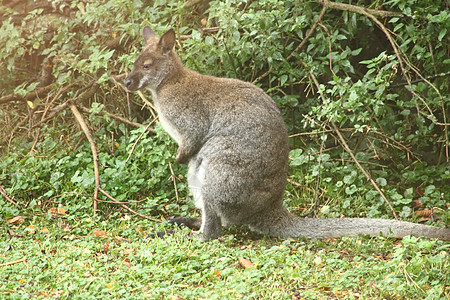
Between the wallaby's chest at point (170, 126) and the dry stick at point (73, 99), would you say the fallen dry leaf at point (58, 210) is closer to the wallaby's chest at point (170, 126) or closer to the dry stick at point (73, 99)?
the wallaby's chest at point (170, 126)

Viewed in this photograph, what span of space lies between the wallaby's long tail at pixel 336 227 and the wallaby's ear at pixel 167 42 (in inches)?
78.2

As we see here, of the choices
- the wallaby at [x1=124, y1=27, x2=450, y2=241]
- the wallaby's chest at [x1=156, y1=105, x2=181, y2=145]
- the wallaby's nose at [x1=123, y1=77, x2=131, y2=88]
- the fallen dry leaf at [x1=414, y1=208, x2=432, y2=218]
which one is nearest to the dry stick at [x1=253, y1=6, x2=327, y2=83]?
the wallaby at [x1=124, y1=27, x2=450, y2=241]

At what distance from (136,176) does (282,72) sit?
2084 millimetres

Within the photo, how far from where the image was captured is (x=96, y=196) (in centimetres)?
638

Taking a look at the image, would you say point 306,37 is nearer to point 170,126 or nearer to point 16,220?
point 170,126

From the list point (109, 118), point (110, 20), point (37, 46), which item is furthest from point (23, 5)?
point (109, 118)

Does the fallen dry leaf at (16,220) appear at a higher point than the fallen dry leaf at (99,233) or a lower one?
higher

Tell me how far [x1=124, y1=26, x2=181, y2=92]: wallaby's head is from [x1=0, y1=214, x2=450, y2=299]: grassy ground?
1434mm

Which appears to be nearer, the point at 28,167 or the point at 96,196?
the point at 96,196

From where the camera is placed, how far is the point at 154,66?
6.09 meters

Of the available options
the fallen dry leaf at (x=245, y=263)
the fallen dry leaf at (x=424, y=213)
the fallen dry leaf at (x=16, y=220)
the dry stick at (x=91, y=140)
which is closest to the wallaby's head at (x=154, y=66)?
the dry stick at (x=91, y=140)

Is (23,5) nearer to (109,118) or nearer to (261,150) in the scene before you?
(109,118)

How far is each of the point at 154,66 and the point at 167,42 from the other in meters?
0.29

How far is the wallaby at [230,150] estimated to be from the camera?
5.56 metres
